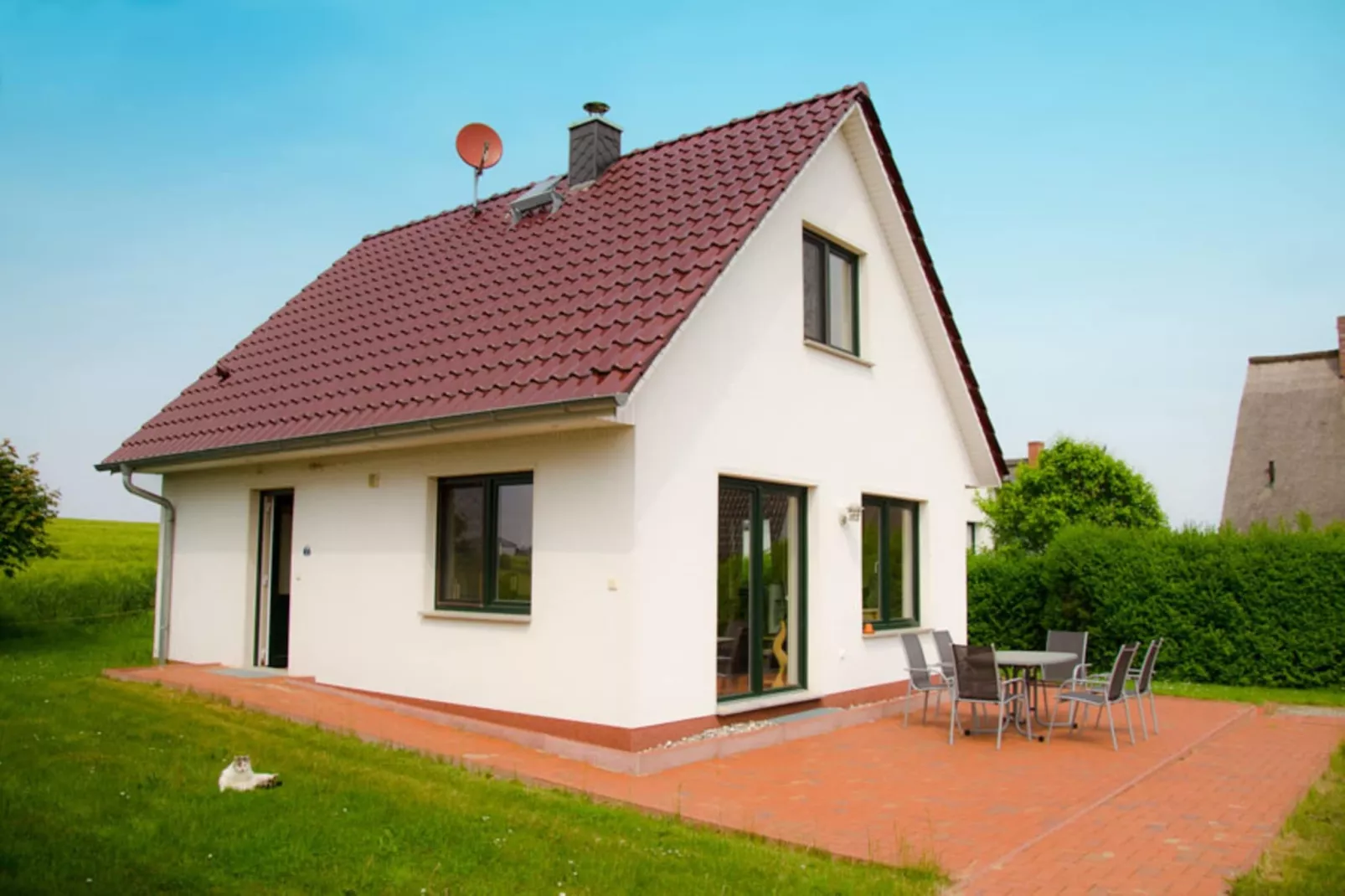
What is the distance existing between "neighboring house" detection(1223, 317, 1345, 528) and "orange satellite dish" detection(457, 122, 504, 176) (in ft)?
87.8

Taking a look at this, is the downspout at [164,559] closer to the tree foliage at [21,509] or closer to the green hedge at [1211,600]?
the tree foliage at [21,509]

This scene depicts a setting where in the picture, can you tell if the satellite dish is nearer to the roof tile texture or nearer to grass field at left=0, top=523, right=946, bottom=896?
the roof tile texture

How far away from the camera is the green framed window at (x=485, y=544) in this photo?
10.3 meters

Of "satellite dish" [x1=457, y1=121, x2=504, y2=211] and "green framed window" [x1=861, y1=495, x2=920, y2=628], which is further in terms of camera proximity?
"satellite dish" [x1=457, y1=121, x2=504, y2=211]

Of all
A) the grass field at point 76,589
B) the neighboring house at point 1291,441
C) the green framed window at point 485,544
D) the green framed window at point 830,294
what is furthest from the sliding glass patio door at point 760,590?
the neighboring house at point 1291,441

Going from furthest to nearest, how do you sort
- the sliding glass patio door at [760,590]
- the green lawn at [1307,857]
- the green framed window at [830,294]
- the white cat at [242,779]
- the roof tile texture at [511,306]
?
the green framed window at [830,294], the sliding glass patio door at [760,590], the roof tile texture at [511,306], the white cat at [242,779], the green lawn at [1307,857]

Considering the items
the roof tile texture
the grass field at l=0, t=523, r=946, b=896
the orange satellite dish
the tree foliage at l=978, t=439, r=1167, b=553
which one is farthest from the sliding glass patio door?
the tree foliage at l=978, t=439, r=1167, b=553

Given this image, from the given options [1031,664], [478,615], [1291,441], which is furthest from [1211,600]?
[1291,441]

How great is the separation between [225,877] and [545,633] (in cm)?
452

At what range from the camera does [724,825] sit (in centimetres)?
702

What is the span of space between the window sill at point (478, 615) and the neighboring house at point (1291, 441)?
2920 cm

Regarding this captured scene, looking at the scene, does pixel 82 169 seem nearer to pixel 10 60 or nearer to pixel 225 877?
pixel 10 60

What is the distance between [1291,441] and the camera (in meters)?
33.4

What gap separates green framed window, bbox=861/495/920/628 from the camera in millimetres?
13336
